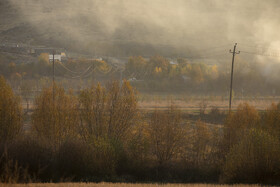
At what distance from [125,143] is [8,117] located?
374 inches

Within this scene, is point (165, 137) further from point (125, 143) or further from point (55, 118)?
point (55, 118)

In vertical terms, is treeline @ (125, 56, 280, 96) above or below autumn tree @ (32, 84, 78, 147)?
above

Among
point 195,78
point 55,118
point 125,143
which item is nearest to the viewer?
point 125,143

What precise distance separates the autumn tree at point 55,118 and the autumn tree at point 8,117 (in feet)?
4.54

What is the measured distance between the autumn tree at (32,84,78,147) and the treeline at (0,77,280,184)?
78mm

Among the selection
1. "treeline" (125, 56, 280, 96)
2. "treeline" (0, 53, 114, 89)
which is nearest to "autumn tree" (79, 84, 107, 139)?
"treeline" (0, 53, 114, 89)

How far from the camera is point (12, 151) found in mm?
18688

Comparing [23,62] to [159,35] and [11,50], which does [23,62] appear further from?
[159,35]

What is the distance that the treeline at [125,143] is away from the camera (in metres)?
18.8

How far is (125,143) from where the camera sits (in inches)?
987

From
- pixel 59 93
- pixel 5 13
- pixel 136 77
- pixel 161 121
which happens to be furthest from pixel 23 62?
pixel 5 13

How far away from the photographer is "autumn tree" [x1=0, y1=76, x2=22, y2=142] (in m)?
24.1

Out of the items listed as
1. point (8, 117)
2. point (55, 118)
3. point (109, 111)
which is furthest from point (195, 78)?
point (8, 117)

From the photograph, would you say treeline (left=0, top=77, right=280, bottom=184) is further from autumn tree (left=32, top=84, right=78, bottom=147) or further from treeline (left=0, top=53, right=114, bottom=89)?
treeline (left=0, top=53, right=114, bottom=89)
